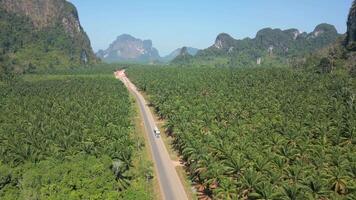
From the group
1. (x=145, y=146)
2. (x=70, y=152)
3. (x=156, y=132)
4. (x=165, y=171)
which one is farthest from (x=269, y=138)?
(x=70, y=152)

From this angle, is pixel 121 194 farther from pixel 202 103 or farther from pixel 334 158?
pixel 202 103

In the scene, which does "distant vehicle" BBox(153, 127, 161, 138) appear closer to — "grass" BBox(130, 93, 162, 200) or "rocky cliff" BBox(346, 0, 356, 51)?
"grass" BBox(130, 93, 162, 200)

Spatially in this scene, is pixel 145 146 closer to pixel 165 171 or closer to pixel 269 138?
pixel 165 171

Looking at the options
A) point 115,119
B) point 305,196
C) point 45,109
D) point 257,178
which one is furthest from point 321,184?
point 45,109

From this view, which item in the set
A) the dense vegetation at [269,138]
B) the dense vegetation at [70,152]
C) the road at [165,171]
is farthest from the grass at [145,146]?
the dense vegetation at [269,138]

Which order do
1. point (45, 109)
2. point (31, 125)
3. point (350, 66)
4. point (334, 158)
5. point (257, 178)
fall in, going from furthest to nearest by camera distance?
point (350, 66), point (45, 109), point (31, 125), point (334, 158), point (257, 178)

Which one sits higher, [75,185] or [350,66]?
[350,66]

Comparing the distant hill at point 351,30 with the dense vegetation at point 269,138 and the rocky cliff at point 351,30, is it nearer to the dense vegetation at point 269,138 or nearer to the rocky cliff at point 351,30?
the rocky cliff at point 351,30
